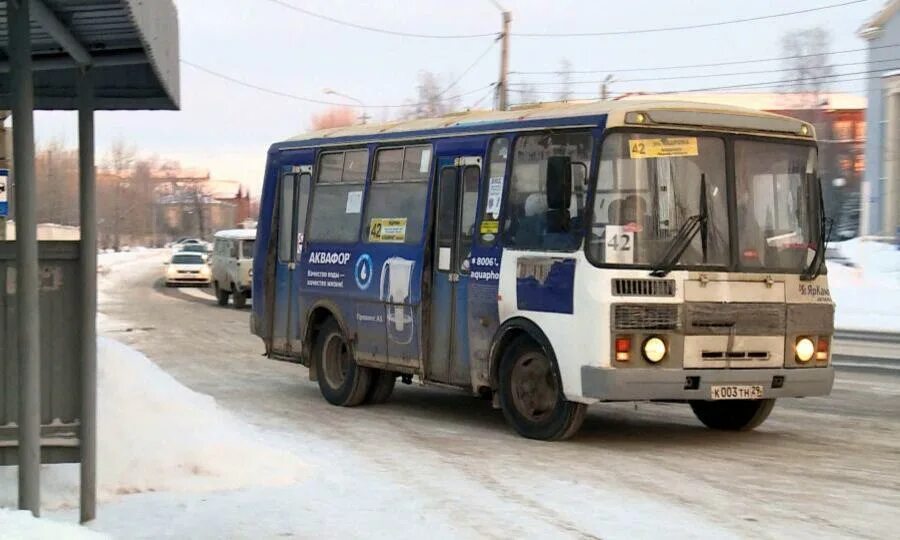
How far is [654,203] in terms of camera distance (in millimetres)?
10188

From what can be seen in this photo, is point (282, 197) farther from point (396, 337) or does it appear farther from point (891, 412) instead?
point (891, 412)

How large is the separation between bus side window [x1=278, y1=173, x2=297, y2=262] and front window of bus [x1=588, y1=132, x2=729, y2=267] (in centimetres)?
546

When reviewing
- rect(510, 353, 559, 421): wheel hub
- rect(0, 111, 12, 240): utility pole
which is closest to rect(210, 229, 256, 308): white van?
rect(0, 111, 12, 240): utility pole

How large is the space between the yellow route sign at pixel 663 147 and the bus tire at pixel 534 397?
1908 mm

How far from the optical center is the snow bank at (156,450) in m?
7.95

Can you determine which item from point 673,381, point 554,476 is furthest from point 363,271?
point 554,476

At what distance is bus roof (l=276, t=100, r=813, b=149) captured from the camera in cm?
1032

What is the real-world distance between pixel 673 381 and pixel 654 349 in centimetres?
30

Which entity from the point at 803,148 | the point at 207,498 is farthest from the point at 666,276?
the point at 207,498

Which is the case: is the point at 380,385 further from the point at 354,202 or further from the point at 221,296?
the point at 221,296

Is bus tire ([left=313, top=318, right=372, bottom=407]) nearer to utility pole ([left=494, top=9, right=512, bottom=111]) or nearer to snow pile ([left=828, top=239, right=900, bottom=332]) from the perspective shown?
snow pile ([left=828, top=239, right=900, bottom=332])

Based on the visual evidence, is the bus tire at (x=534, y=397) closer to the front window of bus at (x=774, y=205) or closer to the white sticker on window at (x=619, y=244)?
the white sticker on window at (x=619, y=244)

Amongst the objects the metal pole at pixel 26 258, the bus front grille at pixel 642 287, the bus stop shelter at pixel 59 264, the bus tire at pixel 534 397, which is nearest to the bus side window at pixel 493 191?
the bus tire at pixel 534 397

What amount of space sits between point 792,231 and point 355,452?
14.2 ft
